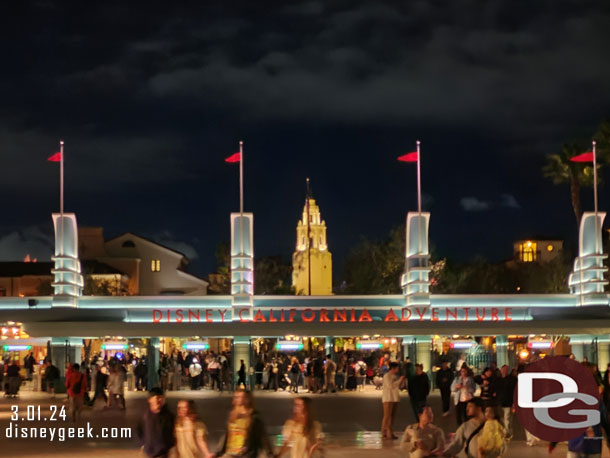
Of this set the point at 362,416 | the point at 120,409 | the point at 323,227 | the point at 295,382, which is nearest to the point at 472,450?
the point at 362,416

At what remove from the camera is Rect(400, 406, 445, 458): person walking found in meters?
15.9

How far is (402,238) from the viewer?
297ft

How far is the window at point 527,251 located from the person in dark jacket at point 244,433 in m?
126

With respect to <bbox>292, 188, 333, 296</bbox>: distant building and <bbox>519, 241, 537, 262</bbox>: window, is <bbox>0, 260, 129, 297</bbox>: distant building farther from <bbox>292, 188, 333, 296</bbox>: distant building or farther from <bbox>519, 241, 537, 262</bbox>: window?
<bbox>519, 241, 537, 262</bbox>: window

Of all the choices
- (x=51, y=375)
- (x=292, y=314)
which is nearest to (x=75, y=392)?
(x=51, y=375)

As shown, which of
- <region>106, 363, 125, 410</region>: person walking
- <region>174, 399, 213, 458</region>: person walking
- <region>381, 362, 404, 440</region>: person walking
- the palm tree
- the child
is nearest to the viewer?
<region>174, 399, 213, 458</region>: person walking

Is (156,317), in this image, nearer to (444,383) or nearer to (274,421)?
(274,421)

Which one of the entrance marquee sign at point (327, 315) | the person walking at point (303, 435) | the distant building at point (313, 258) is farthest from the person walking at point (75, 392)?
the distant building at point (313, 258)

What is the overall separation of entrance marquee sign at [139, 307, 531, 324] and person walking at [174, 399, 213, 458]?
33979mm

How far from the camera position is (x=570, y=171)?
239 ft

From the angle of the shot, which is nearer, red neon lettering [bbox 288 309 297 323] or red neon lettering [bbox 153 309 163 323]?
red neon lettering [bbox 153 309 163 323]

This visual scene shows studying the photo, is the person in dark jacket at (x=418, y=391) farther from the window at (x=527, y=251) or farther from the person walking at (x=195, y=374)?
the window at (x=527, y=251)

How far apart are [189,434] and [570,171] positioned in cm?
6101

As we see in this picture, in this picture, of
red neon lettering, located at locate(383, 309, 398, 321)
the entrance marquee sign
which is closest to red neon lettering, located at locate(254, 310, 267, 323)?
the entrance marquee sign
